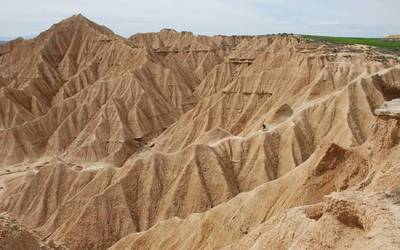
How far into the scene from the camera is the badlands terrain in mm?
21297

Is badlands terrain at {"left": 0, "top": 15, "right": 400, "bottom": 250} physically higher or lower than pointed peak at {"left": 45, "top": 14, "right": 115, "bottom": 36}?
lower

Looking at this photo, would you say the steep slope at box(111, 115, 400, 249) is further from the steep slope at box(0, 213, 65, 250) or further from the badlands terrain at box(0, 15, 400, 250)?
the steep slope at box(0, 213, 65, 250)

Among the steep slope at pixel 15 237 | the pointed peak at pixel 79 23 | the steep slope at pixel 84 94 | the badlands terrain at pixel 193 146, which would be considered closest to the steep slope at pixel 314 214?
the badlands terrain at pixel 193 146

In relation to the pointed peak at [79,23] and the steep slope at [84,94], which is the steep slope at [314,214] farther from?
the pointed peak at [79,23]

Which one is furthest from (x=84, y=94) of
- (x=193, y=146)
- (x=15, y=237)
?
(x=15, y=237)

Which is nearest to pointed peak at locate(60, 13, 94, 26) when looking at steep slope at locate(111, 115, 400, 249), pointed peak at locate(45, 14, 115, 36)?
pointed peak at locate(45, 14, 115, 36)

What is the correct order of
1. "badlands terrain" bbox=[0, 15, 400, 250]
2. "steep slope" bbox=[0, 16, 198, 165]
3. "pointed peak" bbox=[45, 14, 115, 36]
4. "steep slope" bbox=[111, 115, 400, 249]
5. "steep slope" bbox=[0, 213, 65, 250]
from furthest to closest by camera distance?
"pointed peak" bbox=[45, 14, 115, 36] < "steep slope" bbox=[0, 16, 198, 165] < "badlands terrain" bbox=[0, 15, 400, 250] < "steep slope" bbox=[0, 213, 65, 250] < "steep slope" bbox=[111, 115, 400, 249]

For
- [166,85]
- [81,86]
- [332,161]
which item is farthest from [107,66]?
[332,161]

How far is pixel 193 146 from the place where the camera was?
145ft

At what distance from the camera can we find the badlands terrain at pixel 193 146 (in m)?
21.3

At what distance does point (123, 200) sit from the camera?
40.8 metres

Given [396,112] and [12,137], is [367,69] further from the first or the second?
[12,137]

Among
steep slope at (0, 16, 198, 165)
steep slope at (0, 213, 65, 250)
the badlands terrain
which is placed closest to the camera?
steep slope at (0, 213, 65, 250)

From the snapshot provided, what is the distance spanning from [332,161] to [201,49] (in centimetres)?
8421
